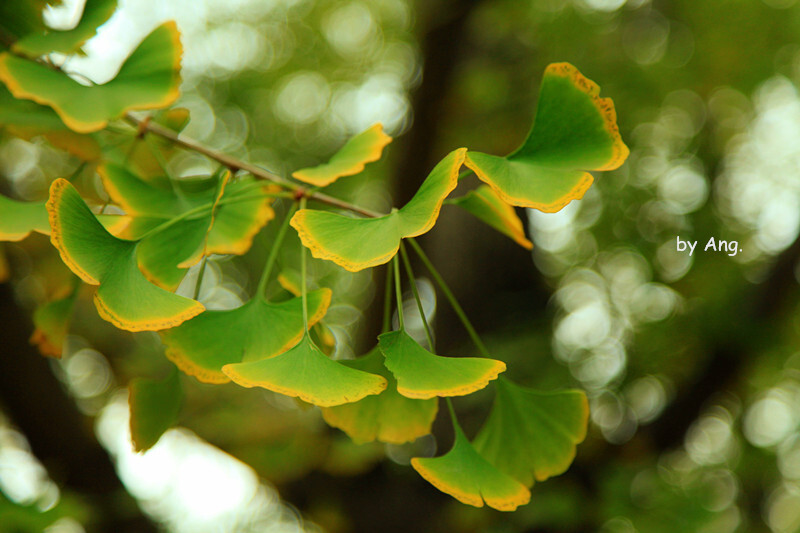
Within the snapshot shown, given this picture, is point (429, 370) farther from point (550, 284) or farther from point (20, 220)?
point (550, 284)

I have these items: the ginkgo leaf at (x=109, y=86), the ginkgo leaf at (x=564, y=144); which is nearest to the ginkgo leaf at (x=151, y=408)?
the ginkgo leaf at (x=109, y=86)

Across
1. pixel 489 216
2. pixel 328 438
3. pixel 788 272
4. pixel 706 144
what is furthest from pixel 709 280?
pixel 489 216

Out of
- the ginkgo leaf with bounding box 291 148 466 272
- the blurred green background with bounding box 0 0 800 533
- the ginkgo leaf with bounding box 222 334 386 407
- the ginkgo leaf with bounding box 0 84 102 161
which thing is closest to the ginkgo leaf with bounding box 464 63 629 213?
the ginkgo leaf with bounding box 291 148 466 272

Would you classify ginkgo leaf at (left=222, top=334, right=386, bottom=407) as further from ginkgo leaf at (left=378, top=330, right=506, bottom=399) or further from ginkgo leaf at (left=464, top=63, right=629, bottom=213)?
ginkgo leaf at (left=464, top=63, right=629, bottom=213)

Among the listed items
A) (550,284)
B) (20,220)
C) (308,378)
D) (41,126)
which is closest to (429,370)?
(308,378)

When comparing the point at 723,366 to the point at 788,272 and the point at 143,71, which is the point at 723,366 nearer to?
the point at 788,272
